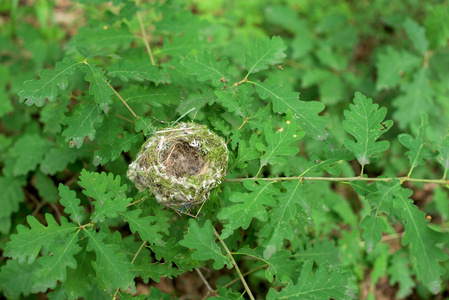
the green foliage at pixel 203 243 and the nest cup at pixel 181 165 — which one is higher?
the nest cup at pixel 181 165

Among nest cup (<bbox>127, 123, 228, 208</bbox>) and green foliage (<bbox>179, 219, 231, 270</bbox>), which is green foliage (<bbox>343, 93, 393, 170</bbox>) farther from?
green foliage (<bbox>179, 219, 231, 270</bbox>)

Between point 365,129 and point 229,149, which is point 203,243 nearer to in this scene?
point 229,149

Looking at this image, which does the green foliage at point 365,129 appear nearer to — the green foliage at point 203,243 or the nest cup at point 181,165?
the nest cup at point 181,165

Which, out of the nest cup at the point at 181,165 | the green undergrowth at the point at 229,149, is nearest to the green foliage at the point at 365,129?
the green undergrowth at the point at 229,149

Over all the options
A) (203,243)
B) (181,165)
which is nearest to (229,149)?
(181,165)

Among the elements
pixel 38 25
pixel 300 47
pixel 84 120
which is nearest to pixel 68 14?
pixel 38 25

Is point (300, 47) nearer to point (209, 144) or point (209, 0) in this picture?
point (209, 0)

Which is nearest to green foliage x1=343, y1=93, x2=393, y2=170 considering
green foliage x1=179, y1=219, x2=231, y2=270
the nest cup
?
the nest cup
